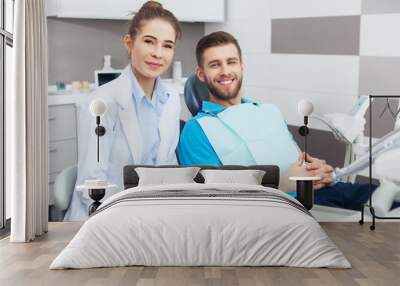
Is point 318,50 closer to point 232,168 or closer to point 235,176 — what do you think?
point 232,168

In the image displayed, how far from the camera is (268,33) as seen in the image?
8.03 metres

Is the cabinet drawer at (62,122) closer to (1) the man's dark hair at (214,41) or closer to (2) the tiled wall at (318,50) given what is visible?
(1) the man's dark hair at (214,41)

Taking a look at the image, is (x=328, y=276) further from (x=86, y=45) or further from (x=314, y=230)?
(x=86, y=45)

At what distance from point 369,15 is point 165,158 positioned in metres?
2.36

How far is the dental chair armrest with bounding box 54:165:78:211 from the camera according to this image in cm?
785

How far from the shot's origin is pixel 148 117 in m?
7.86

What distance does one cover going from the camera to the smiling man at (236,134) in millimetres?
7785

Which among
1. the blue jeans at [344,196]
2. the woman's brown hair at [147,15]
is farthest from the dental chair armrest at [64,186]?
the blue jeans at [344,196]

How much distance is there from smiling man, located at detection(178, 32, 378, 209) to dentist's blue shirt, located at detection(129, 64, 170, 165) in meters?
0.27

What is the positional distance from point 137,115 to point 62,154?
0.83 metres

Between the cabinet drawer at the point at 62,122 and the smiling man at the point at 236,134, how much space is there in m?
1.07

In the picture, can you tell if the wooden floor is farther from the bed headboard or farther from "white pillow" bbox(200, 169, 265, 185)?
the bed headboard

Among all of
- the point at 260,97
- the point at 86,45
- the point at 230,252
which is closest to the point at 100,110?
the point at 86,45

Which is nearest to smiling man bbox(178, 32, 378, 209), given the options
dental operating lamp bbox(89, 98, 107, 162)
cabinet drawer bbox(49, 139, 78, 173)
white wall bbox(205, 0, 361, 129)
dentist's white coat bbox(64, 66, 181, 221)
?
white wall bbox(205, 0, 361, 129)
